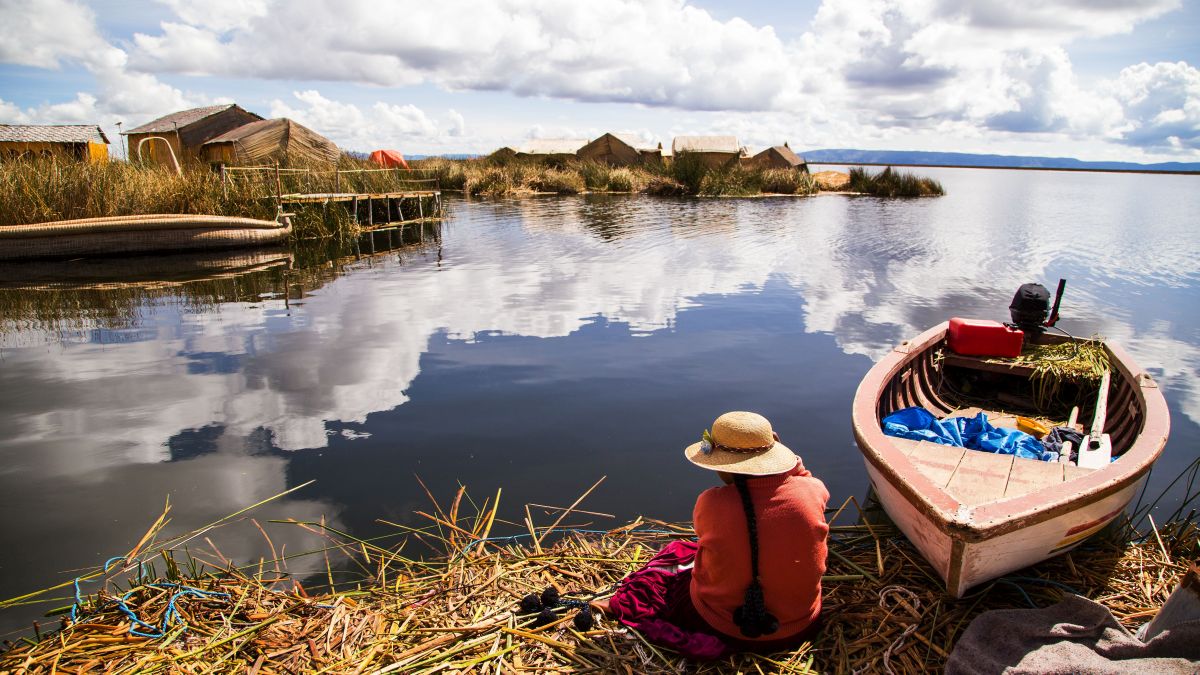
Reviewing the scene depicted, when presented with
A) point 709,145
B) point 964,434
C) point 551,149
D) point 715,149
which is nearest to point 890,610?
point 964,434

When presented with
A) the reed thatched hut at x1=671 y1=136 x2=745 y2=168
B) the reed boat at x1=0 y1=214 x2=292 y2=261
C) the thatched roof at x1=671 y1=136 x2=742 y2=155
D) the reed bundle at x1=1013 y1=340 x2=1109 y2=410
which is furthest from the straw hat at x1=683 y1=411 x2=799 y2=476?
the thatched roof at x1=671 y1=136 x2=742 y2=155

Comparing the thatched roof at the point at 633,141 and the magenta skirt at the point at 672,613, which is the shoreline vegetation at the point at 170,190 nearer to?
the thatched roof at the point at 633,141

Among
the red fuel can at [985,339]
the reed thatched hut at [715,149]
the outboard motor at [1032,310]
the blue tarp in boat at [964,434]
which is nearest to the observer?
the blue tarp in boat at [964,434]

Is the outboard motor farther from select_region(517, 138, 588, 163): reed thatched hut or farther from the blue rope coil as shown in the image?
select_region(517, 138, 588, 163): reed thatched hut

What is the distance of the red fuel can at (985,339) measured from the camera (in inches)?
287

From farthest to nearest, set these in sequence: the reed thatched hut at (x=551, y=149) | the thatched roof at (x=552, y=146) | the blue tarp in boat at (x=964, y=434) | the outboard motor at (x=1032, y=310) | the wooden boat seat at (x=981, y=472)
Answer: the thatched roof at (x=552, y=146) → the reed thatched hut at (x=551, y=149) → the outboard motor at (x=1032, y=310) → the blue tarp in boat at (x=964, y=434) → the wooden boat seat at (x=981, y=472)

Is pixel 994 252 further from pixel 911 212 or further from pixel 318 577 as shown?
pixel 318 577

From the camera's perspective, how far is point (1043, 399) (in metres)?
6.94

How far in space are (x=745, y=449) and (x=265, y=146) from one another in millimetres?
37628

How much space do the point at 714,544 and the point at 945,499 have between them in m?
1.33

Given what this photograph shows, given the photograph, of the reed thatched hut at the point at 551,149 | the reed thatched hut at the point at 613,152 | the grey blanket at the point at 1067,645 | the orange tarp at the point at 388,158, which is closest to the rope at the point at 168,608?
the grey blanket at the point at 1067,645

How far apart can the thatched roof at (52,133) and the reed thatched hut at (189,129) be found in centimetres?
164

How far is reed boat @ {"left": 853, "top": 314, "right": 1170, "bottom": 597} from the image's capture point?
11.3 feet

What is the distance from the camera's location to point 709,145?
54906 mm
